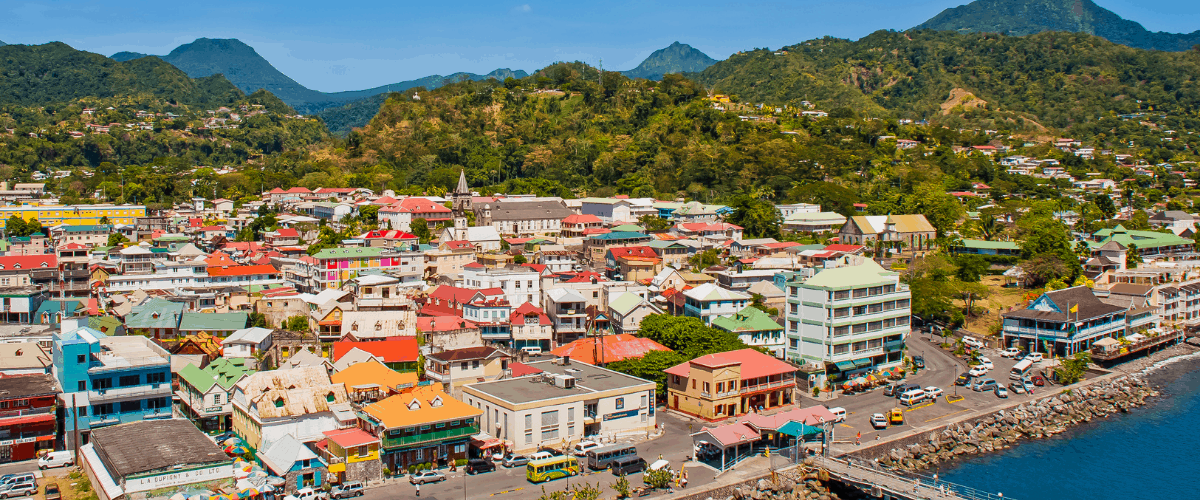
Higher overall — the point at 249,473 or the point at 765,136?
the point at 765,136

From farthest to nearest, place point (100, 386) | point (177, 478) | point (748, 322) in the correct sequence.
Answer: point (748, 322) → point (100, 386) → point (177, 478)

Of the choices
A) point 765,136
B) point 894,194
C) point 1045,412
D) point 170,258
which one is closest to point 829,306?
point 1045,412

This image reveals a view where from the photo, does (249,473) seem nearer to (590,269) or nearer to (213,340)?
(213,340)

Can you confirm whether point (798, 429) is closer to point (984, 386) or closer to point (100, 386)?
point (984, 386)

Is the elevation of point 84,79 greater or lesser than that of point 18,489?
greater

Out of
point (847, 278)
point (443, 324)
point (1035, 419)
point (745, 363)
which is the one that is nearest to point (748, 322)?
point (847, 278)

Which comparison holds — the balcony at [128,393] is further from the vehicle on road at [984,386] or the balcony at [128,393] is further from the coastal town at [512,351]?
the vehicle on road at [984,386]
